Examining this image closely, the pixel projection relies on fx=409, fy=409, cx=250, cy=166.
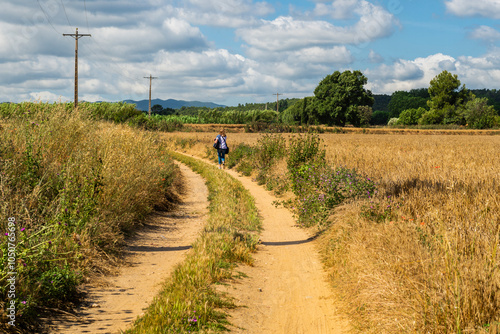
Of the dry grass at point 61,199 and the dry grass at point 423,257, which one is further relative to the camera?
the dry grass at point 61,199

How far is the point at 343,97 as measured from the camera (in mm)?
77062

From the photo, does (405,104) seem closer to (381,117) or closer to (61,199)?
(381,117)

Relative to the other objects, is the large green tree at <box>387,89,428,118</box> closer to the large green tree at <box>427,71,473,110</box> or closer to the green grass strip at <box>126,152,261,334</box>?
the large green tree at <box>427,71,473,110</box>

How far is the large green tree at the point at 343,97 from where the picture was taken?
77688mm

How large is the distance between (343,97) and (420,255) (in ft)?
247

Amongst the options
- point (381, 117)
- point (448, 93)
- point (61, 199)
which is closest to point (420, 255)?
point (61, 199)

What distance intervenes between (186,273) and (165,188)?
7100 mm

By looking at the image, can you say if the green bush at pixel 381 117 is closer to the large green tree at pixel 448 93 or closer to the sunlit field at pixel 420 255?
the large green tree at pixel 448 93

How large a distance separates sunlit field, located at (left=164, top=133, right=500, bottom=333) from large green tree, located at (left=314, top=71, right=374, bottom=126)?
69.7 m

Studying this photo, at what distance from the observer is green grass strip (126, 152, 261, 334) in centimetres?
470

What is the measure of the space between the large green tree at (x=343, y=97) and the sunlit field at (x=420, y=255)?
69.7 m

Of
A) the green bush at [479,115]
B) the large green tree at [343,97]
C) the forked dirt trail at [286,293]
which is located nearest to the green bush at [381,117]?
the green bush at [479,115]

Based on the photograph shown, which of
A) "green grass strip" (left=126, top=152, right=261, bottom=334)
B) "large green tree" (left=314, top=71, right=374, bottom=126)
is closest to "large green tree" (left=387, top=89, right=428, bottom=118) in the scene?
"large green tree" (left=314, top=71, right=374, bottom=126)

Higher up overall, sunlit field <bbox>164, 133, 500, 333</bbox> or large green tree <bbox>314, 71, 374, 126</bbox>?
large green tree <bbox>314, 71, 374, 126</bbox>
